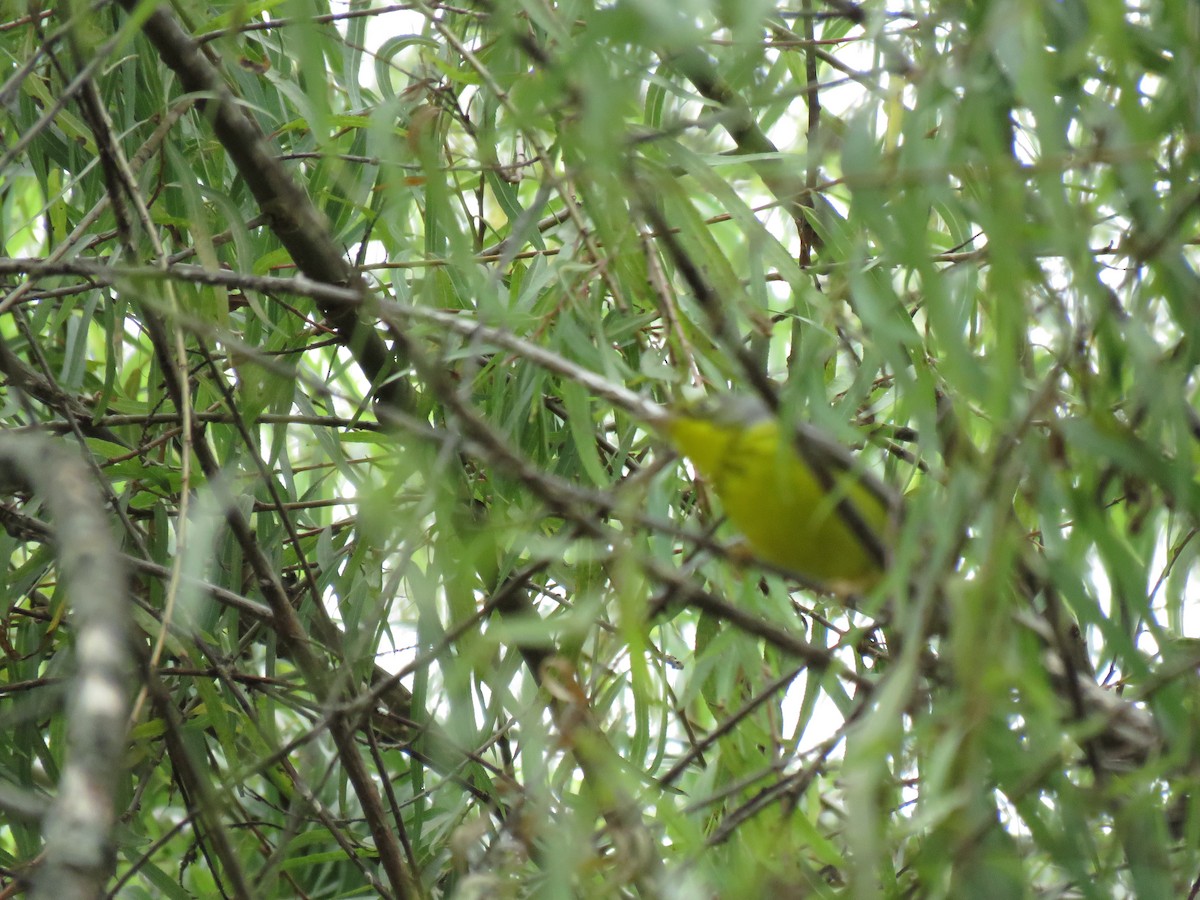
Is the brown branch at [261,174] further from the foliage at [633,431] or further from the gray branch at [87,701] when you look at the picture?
the gray branch at [87,701]

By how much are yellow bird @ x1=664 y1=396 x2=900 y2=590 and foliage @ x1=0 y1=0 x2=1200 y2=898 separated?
0.16ft

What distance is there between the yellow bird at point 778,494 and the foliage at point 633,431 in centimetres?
5

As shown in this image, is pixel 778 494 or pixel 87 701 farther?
pixel 778 494

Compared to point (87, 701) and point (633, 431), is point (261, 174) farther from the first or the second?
point (87, 701)

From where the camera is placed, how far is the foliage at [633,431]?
3.09 feet

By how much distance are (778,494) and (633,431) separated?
0.46m

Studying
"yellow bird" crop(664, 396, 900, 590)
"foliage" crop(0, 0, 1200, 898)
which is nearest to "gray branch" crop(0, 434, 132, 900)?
"foliage" crop(0, 0, 1200, 898)

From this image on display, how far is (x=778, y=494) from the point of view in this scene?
1436 millimetres

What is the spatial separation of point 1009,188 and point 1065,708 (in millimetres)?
461

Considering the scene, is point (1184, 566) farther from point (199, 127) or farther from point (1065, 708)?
point (199, 127)

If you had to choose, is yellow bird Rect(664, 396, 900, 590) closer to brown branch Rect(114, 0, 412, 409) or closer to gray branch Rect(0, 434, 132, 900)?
brown branch Rect(114, 0, 412, 409)

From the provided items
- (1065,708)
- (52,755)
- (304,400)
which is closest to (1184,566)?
(1065,708)

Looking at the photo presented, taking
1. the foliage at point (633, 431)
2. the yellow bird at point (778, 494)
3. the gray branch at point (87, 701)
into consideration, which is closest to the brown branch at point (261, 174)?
the foliage at point (633, 431)

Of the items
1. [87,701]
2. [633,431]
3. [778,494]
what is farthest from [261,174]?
[87,701]
